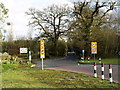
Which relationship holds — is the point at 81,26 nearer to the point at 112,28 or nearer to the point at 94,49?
A: the point at 112,28

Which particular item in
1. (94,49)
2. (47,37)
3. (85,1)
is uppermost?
(85,1)

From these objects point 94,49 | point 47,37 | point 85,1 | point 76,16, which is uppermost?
point 85,1

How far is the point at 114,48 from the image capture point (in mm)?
38156

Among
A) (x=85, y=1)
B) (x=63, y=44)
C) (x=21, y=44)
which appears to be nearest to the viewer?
(x=85, y=1)

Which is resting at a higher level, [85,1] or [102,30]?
[85,1]

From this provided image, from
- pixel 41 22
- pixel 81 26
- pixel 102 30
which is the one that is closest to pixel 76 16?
pixel 81 26

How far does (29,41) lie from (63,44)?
→ 10374 millimetres

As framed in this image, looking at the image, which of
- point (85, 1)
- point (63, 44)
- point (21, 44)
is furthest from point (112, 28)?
point (21, 44)

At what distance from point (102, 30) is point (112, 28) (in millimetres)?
2064

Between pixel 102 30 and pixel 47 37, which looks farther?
pixel 47 37

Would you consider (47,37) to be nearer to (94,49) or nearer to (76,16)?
(76,16)

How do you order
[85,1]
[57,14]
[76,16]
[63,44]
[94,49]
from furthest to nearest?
[63,44], [57,14], [76,16], [85,1], [94,49]

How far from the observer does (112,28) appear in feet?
115

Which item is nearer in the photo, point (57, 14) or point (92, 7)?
point (92, 7)
